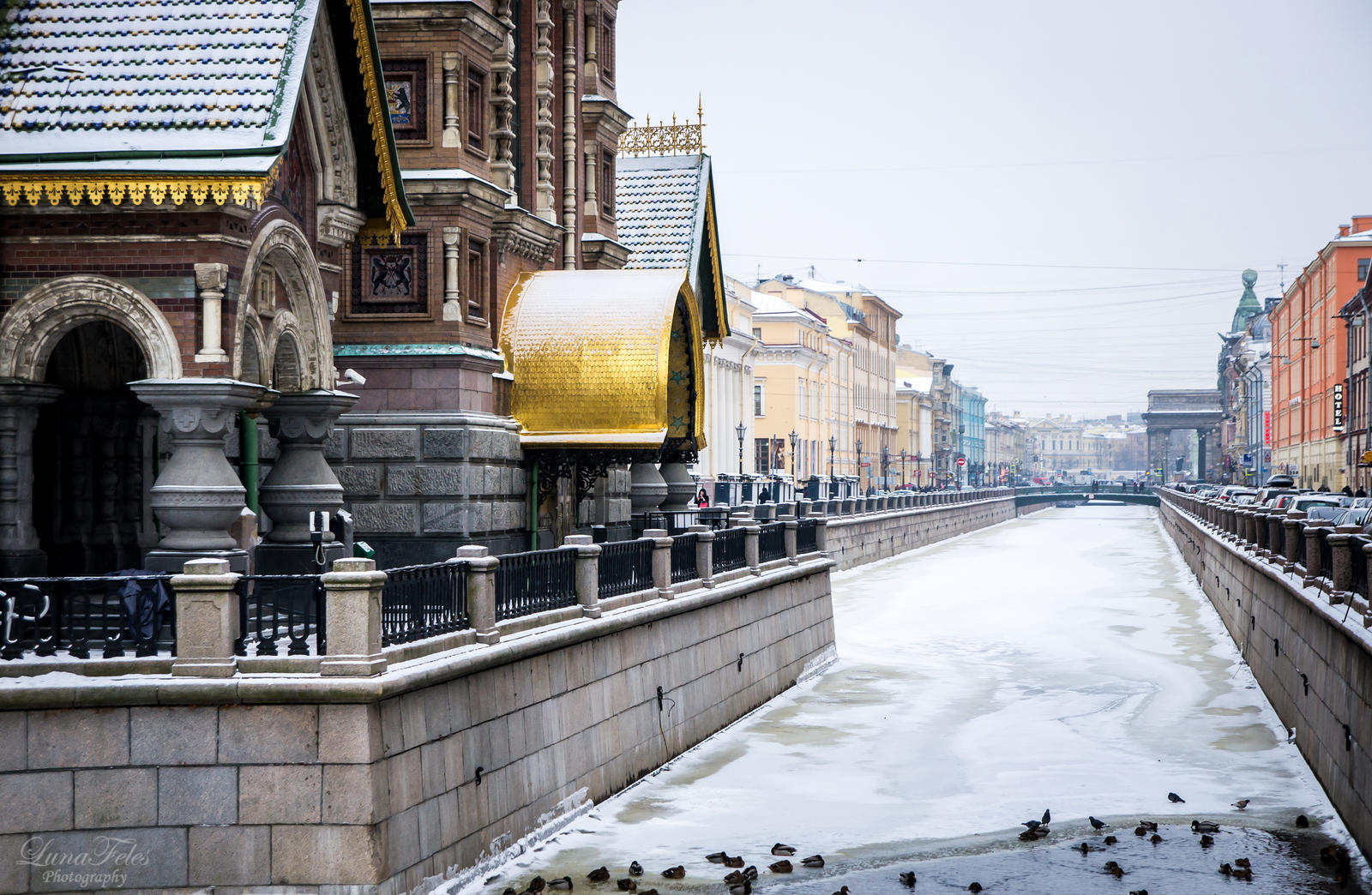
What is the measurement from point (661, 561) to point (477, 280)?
545 cm

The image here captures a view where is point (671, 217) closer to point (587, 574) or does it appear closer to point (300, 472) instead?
point (587, 574)

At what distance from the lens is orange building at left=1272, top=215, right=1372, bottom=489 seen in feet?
273

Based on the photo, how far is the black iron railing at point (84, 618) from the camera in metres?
13.6

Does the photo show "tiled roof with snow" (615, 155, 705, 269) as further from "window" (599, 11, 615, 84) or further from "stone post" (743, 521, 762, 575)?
"stone post" (743, 521, 762, 575)

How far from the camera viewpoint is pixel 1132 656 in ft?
126

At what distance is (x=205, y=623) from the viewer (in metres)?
13.5

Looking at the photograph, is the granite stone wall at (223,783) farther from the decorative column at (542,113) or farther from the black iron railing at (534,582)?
the decorative column at (542,113)

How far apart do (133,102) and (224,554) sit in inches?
178

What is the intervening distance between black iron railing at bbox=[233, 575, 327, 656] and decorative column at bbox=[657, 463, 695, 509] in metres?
21.7

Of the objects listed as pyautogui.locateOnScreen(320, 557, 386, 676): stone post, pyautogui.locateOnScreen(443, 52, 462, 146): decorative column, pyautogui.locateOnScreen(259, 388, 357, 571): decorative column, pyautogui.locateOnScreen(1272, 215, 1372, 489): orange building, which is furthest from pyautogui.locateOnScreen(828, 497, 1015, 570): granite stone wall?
pyautogui.locateOnScreen(320, 557, 386, 676): stone post

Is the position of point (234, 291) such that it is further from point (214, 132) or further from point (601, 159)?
point (601, 159)

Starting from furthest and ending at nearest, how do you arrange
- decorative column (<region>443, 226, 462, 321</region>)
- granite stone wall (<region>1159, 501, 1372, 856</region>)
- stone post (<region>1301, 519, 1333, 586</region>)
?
1. decorative column (<region>443, 226, 462, 321</region>)
2. stone post (<region>1301, 519, 1333, 586</region>)
3. granite stone wall (<region>1159, 501, 1372, 856</region>)

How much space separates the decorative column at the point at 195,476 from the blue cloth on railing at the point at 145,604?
2.36 metres

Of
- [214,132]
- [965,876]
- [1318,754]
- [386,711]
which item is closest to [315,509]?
[214,132]
